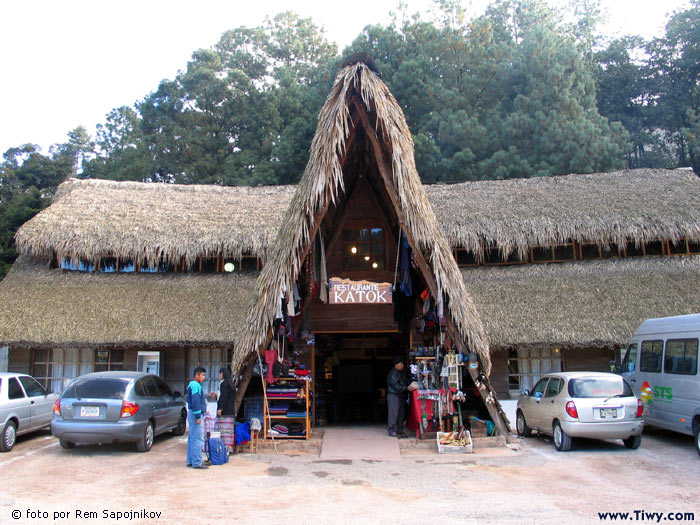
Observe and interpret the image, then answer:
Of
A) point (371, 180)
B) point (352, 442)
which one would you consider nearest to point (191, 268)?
point (371, 180)

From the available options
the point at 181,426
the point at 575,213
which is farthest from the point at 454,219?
the point at 181,426

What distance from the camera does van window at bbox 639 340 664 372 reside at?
11445 millimetres

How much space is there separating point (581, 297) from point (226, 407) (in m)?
10.6

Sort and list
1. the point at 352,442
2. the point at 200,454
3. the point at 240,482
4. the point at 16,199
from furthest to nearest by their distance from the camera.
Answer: the point at 16,199 < the point at 352,442 < the point at 200,454 < the point at 240,482

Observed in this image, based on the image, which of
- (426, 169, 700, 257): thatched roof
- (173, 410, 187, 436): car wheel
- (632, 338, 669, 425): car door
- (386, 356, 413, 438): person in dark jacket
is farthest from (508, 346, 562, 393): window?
(173, 410, 187, 436): car wheel

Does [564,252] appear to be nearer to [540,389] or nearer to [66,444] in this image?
[540,389]

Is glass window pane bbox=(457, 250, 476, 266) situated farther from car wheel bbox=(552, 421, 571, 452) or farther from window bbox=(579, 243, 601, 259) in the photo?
car wheel bbox=(552, 421, 571, 452)

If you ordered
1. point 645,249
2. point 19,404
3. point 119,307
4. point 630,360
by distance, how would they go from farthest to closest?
1. point 645,249
2. point 119,307
3. point 630,360
4. point 19,404

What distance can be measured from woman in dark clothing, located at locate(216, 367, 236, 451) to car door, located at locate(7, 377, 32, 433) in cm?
427

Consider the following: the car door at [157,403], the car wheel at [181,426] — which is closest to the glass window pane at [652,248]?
the car wheel at [181,426]

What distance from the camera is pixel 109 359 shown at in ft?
55.0

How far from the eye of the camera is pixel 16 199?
102ft

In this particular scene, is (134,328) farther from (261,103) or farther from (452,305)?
(261,103)

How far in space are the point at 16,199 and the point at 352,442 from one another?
28.5 metres
